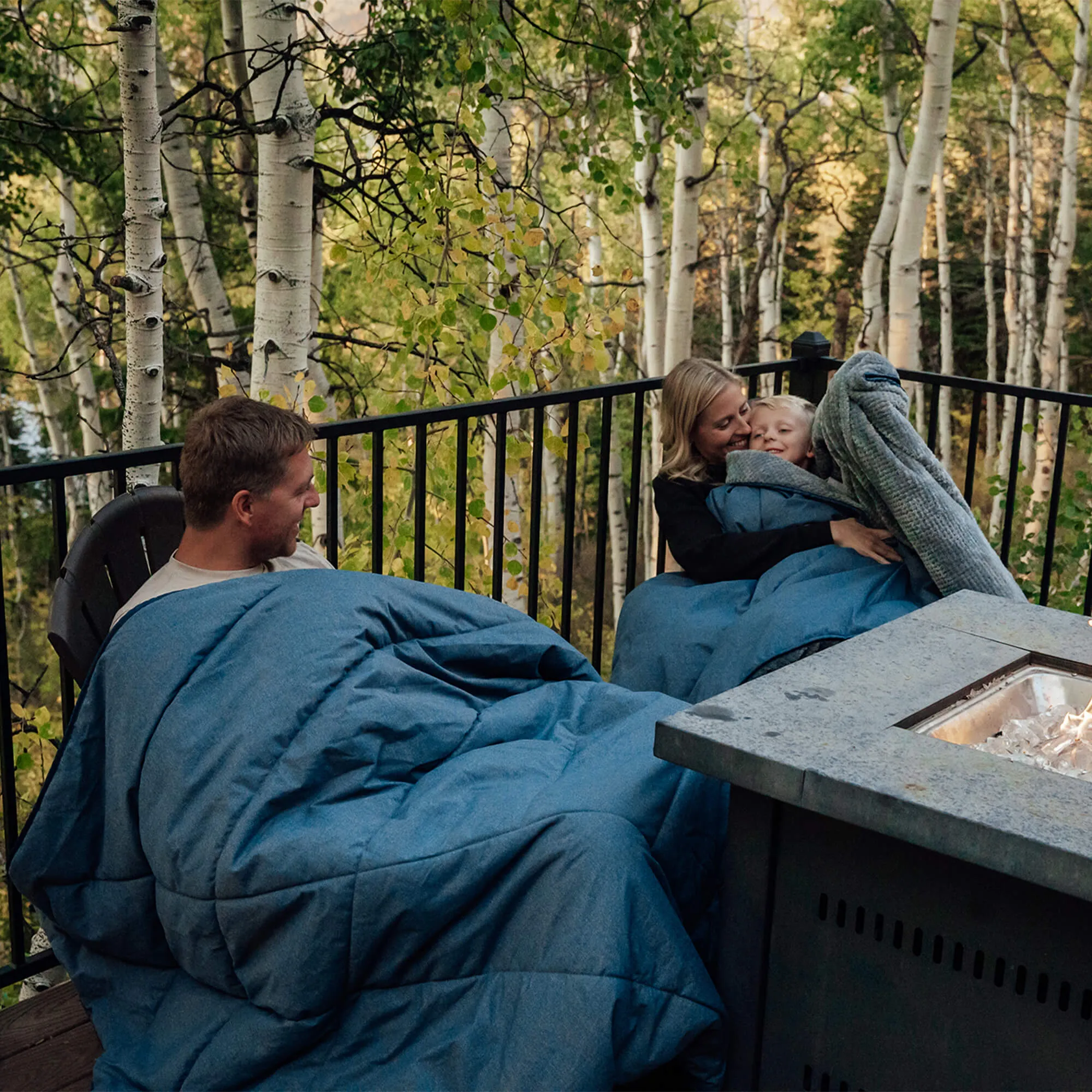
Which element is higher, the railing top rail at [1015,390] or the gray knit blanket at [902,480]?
the railing top rail at [1015,390]

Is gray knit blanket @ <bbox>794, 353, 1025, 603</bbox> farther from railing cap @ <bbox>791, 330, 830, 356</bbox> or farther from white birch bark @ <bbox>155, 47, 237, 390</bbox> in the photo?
white birch bark @ <bbox>155, 47, 237, 390</bbox>

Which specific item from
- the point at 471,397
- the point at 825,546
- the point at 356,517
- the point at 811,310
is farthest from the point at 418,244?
the point at 811,310

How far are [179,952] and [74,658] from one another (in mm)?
544

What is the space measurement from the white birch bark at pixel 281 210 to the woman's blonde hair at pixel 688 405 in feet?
5.34

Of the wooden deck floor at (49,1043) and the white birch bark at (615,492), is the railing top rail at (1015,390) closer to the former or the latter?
the wooden deck floor at (49,1043)

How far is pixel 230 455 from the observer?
1948mm

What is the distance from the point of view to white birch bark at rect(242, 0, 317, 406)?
4180 millimetres

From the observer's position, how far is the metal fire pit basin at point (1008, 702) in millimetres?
1808

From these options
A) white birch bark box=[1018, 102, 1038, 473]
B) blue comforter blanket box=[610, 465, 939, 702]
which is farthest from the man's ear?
white birch bark box=[1018, 102, 1038, 473]

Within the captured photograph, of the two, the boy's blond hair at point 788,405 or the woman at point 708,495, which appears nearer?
the woman at point 708,495

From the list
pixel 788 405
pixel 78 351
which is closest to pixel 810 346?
pixel 788 405

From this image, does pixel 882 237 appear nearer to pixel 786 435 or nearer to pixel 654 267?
pixel 654 267

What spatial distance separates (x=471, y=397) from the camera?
16.0ft

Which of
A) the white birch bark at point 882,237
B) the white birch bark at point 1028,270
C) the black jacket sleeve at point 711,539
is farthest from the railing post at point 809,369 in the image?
the white birch bark at point 1028,270
